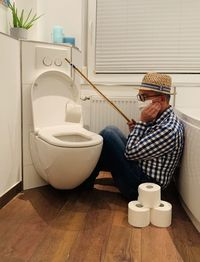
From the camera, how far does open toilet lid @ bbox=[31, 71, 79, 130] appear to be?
173cm

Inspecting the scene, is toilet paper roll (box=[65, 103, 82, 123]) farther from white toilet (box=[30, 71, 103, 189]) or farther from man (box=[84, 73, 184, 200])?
man (box=[84, 73, 184, 200])

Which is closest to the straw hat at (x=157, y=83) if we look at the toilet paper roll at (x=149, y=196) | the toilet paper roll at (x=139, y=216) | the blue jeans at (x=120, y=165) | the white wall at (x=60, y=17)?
the blue jeans at (x=120, y=165)

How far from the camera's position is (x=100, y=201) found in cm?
165

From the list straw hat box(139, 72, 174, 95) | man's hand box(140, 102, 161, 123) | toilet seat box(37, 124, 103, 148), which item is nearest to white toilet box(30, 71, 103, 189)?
toilet seat box(37, 124, 103, 148)

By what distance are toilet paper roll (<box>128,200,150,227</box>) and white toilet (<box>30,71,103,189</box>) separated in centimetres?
34

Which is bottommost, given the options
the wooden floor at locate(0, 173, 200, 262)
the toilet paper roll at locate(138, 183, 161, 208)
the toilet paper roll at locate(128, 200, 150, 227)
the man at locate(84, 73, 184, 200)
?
the wooden floor at locate(0, 173, 200, 262)

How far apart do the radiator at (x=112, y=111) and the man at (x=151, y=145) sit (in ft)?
2.28

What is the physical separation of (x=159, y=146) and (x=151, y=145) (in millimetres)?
41

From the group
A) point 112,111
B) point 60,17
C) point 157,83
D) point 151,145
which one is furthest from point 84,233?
point 60,17

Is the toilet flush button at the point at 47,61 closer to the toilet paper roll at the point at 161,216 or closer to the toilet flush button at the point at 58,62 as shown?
the toilet flush button at the point at 58,62

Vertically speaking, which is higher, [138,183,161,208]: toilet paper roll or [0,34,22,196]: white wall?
[0,34,22,196]: white wall

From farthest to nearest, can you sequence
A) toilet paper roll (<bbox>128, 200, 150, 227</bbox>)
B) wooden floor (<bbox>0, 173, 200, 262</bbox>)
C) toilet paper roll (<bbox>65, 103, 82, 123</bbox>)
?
toilet paper roll (<bbox>65, 103, 82, 123</bbox>)
toilet paper roll (<bbox>128, 200, 150, 227</bbox>)
wooden floor (<bbox>0, 173, 200, 262</bbox>)

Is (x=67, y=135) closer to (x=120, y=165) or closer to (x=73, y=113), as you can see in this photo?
(x=73, y=113)

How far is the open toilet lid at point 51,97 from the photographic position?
1.73 m
